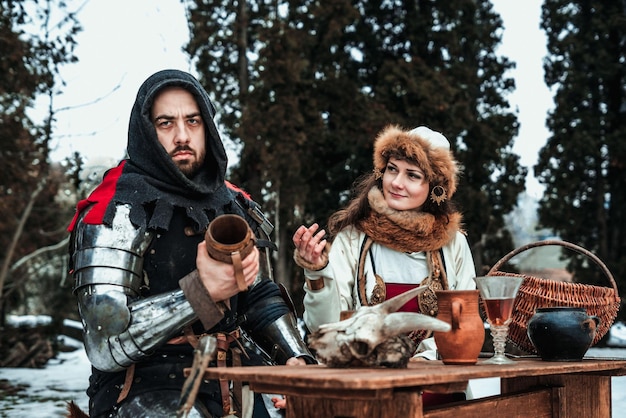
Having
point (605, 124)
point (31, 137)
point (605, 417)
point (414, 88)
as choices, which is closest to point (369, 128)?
point (414, 88)

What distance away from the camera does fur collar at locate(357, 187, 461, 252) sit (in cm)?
317

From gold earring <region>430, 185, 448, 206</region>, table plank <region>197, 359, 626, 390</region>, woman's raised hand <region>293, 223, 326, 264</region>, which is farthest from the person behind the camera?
gold earring <region>430, 185, 448, 206</region>

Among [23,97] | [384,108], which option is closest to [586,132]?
[384,108]

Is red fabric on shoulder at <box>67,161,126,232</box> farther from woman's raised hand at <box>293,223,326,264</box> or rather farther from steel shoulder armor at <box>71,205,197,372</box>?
woman's raised hand at <box>293,223,326,264</box>

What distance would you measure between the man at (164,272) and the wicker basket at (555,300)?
879 millimetres

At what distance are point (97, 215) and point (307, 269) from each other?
32.0 inches

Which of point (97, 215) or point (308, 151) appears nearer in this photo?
point (97, 215)

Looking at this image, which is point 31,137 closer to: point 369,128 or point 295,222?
point 295,222

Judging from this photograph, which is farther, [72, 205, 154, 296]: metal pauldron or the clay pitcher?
[72, 205, 154, 296]: metal pauldron

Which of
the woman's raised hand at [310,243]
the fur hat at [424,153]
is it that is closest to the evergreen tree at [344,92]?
the fur hat at [424,153]

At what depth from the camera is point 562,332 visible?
249 centimetres

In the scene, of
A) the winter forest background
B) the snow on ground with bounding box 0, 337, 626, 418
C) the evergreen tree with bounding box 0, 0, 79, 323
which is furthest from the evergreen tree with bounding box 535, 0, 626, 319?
the evergreen tree with bounding box 0, 0, 79, 323

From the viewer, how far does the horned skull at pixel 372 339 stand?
188 cm

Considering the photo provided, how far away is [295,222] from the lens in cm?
1295
